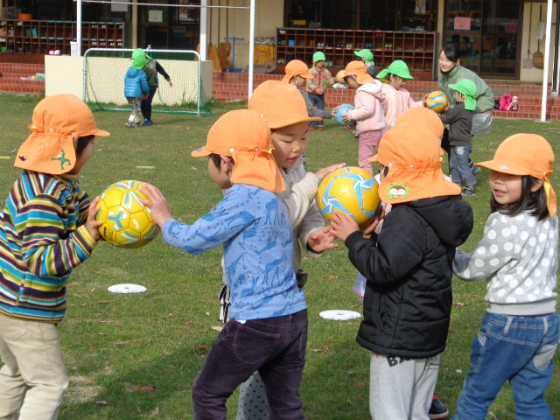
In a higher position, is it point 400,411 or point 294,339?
point 294,339

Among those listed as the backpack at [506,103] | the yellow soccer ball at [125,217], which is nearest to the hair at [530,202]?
the yellow soccer ball at [125,217]

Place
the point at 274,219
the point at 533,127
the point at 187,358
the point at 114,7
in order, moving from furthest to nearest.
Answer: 1. the point at 114,7
2. the point at 533,127
3. the point at 187,358
4. the point at 274,219

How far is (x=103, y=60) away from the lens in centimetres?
2108

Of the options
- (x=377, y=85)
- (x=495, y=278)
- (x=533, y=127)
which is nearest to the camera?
(x=495, y=278)

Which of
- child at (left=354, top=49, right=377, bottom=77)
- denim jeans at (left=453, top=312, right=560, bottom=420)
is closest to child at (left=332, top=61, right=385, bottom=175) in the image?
denim jeans at (left=453, top=312, right=560, bottom=420)

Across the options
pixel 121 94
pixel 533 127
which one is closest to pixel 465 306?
pixel 533 127

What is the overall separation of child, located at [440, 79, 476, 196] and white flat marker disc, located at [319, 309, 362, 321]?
207 inches

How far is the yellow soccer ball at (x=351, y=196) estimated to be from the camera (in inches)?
159

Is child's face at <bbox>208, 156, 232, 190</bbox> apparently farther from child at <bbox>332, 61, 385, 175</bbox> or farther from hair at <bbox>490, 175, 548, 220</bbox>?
child at <bbox>332, 61, 385, 175</bbox>

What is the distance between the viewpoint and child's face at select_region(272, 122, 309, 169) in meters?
4.07

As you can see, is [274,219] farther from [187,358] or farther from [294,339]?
[187,358]

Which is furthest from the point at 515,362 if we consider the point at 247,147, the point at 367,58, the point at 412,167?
the point at 367,58

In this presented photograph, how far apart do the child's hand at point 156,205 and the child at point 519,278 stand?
54.3 inches

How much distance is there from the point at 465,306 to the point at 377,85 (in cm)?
471
